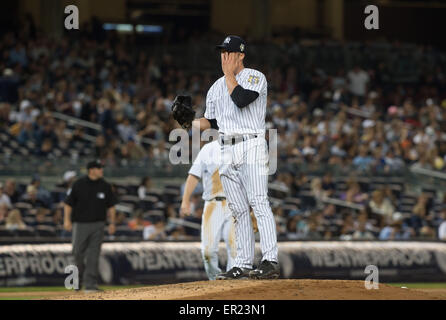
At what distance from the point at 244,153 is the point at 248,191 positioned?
33 centimetres

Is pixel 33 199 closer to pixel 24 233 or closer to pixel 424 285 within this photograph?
pixel 24 233

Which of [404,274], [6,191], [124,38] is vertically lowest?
[404,274]

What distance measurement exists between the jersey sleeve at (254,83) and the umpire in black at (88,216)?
5456 millimetres

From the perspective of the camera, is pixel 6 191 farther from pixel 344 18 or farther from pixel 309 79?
pixel 344 18

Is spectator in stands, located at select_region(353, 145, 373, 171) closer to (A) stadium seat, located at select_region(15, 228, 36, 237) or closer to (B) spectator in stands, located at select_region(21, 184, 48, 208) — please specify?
(B) spectator in stands, located at select_region(21, 184, 48, 208)

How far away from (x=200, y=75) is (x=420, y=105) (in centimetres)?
622

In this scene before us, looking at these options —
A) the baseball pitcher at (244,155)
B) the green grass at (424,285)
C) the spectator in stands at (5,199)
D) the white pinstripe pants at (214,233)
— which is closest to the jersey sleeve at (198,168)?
the white pinstripe pants at (214,233)

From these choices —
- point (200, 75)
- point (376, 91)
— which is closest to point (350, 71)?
point (376, 91)

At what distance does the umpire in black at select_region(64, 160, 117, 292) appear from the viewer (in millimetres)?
12664

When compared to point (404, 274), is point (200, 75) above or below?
above

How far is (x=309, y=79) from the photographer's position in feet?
81.8

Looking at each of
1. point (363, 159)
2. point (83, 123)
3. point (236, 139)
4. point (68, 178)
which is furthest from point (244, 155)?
point (363, 159)

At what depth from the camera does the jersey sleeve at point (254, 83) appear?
7.72 metres

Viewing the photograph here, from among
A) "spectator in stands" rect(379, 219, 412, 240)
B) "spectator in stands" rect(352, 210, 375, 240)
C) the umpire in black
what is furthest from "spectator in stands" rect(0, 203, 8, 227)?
"spectator in stands" rect(379, 219, 412, 240)
